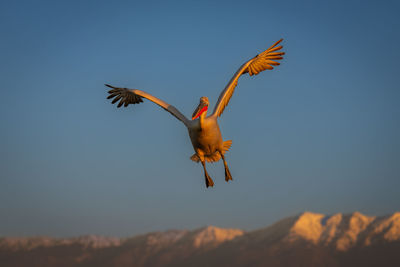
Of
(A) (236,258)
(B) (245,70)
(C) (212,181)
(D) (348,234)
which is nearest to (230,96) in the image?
(B) (245,70)

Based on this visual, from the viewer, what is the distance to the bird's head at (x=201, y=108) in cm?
964

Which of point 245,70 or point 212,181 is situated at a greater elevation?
point 245,70

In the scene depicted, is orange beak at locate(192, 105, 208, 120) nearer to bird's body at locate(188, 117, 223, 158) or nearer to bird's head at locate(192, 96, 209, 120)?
bird's head at locate(192, 96, 209, 120)

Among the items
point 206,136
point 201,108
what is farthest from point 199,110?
point 206,136

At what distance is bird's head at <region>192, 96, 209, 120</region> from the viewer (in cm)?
964

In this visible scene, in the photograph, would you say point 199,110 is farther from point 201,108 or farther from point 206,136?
point 206,136

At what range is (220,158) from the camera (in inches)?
440

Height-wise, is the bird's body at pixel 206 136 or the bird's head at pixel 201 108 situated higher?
the bird's head at pixel 201 108

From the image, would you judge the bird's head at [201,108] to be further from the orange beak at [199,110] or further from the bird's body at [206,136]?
the bird's body at [206,136]

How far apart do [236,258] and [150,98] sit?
15435 cm

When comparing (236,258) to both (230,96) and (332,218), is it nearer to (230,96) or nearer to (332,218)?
(332,218)

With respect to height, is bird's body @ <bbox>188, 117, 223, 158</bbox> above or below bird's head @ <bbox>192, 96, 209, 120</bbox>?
below

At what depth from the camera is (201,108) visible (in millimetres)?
9734

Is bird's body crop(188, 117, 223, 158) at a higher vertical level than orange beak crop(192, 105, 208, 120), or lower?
lower
